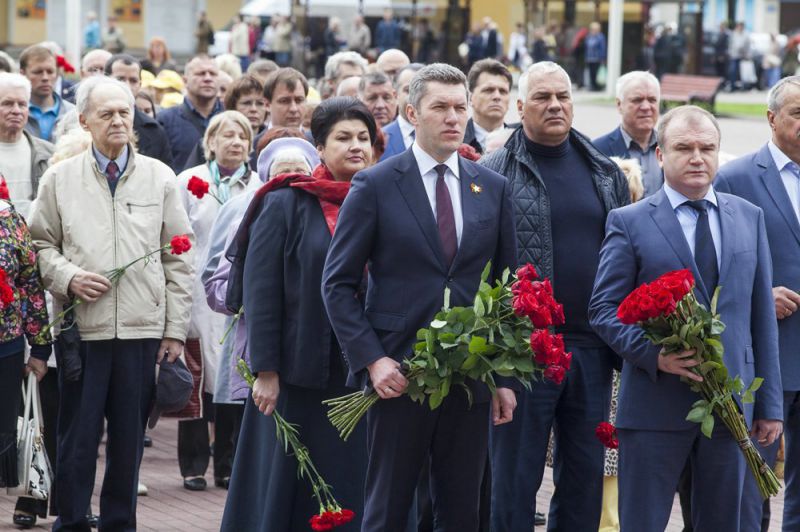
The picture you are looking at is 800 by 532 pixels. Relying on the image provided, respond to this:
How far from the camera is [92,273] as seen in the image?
22.5ft

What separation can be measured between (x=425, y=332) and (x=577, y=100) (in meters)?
32.9

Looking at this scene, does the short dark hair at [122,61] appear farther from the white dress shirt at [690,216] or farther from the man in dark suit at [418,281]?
the white dress shirt at [690,216]

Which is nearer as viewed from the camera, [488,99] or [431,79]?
[431,79]

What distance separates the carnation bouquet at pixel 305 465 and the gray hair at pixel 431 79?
1437 millimetres

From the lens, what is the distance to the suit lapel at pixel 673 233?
562 cm

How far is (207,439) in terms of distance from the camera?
28.3 ft

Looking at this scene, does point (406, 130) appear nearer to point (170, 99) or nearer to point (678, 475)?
point (678, 475)

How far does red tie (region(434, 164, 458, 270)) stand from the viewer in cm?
543

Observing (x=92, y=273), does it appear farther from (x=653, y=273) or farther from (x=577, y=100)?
(x=577, y=100)

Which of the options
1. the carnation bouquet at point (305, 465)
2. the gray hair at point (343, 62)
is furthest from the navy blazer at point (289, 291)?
the gray hair at point (343, 62)

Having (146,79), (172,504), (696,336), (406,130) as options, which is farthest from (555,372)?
(146,79)

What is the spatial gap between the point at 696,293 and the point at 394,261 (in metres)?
1.19

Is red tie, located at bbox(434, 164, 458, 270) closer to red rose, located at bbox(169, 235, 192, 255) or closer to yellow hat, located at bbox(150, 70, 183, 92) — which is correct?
red rose, located at bbox(169, 235, 192, 255)

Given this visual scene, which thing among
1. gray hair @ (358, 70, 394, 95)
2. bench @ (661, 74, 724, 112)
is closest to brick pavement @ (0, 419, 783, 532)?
gray hair @ (358, 70, 394, 95)
